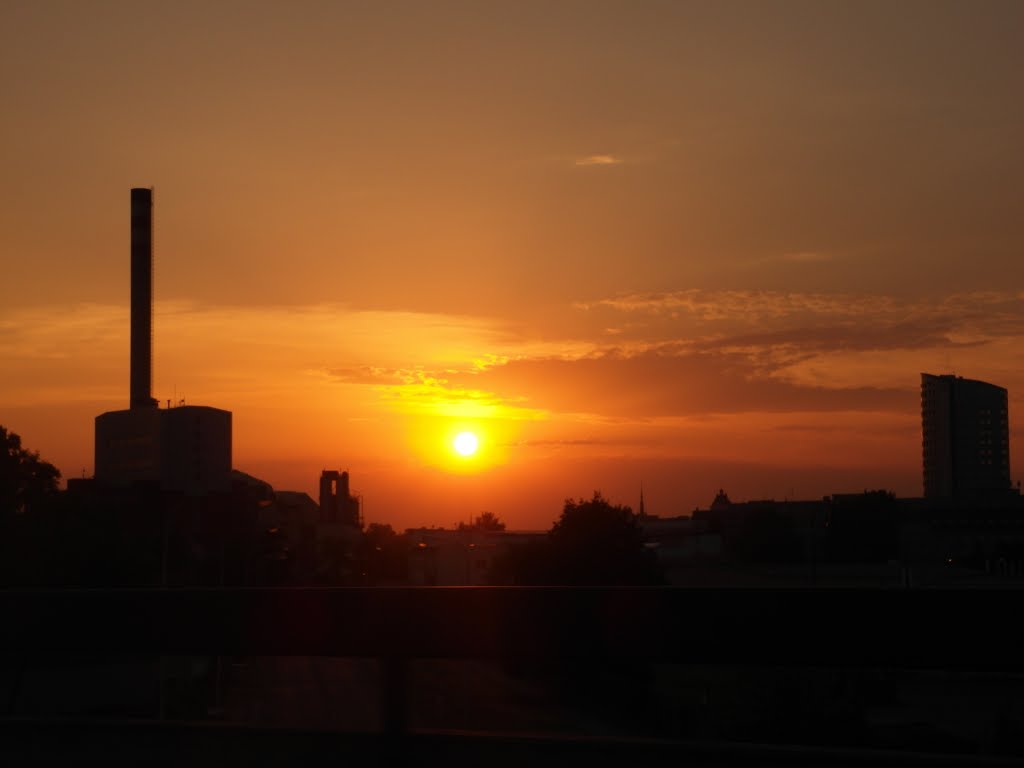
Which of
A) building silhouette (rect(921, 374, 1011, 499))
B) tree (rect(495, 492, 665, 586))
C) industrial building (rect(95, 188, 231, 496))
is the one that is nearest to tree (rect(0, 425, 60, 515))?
industrial building (rect(95, 188, 231, 496))

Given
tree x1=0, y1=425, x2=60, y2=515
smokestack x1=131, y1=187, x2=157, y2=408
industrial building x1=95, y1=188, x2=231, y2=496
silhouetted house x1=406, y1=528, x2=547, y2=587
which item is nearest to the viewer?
silhouetted house x1=406, y1=528, x2=547, y2=587

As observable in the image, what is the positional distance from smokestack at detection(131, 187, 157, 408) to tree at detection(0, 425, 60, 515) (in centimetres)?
1844

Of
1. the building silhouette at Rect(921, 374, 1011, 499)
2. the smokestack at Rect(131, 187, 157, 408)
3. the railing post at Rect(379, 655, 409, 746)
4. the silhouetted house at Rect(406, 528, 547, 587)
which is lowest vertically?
the silhouetted house at Rect(406, 528, 547, 587)

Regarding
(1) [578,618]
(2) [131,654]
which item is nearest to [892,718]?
(1) [578,618]

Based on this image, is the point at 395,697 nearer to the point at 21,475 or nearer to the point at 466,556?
the point at 466,556

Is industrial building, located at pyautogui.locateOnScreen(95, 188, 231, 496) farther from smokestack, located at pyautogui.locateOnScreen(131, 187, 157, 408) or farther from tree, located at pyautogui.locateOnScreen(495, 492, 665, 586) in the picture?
tree, located at pyautogui.locateOnScreen(495, 492, 665, 586)

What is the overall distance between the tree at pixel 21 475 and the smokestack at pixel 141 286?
1844 centimetres

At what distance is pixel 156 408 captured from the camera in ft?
324

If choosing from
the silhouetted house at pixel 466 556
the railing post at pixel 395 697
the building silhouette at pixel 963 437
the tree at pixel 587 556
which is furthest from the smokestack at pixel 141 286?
the railing post at pixel 395 697

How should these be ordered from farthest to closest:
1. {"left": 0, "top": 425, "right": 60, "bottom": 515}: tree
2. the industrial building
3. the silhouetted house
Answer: the industrial building < {"left": 0, "top": 425, "right": 60, "bottom": 515}: tree < the silhouetted house

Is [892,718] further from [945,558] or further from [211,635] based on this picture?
[945,558]

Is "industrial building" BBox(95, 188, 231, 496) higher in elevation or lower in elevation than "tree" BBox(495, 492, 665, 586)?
higher

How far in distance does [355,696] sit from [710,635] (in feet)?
4.98

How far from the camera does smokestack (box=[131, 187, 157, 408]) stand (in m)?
91.2
